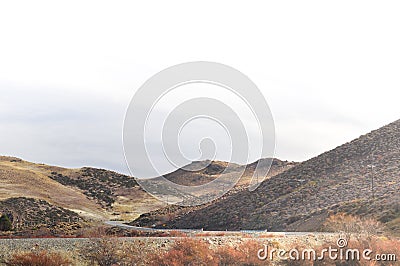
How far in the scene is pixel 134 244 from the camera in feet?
79.9

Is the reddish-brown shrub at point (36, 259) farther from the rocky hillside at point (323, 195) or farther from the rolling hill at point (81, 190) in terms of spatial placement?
the rolling hill at point (81, 190)

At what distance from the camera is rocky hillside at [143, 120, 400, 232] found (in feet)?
149

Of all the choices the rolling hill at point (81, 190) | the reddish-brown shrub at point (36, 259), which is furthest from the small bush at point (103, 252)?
the rolling hill at point (81, 190)

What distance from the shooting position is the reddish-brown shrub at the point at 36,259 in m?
20.7

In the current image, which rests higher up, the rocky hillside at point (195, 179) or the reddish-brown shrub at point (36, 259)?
the rocky hillside at point (195, 179)

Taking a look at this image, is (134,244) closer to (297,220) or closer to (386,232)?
(386,232)

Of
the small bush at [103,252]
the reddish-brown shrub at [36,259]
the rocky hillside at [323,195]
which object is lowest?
the reddish-brown shrub at [36,259]

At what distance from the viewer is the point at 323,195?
56062mm

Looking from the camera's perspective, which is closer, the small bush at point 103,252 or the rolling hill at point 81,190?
the small bush at point 103,252

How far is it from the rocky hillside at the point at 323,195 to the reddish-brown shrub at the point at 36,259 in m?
22.9

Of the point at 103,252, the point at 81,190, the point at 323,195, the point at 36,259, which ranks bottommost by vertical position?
the point at 36,259

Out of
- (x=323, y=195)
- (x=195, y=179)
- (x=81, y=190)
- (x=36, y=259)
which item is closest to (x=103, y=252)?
(x=36, y=259)

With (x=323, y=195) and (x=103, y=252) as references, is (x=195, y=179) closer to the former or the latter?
(x=323, y=195)

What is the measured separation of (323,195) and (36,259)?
39.9 meters
